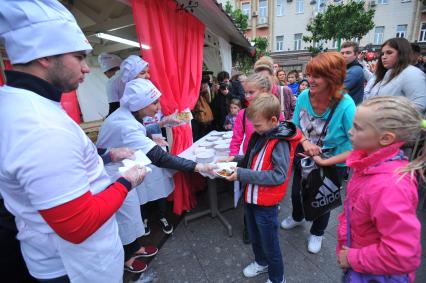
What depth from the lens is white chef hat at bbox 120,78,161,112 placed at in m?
2.01

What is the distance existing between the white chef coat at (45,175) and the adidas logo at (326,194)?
168 cm

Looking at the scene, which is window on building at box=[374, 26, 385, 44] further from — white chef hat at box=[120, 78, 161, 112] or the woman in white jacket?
white chef hat at box=[120, 78, 161, 112]

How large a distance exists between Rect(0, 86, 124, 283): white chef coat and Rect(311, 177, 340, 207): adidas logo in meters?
1.68

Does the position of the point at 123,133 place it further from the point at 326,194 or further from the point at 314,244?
the point at 314,244

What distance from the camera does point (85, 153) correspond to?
3.22ft

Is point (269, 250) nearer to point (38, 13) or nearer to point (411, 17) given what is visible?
point (38, 13)

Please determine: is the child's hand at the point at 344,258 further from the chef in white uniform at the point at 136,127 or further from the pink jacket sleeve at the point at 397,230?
the chef in white uniform at the point at 136,127

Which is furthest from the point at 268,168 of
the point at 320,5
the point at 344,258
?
the point at 320,5

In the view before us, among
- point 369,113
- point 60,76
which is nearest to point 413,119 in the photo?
point 369,113

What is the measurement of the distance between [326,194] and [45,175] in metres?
2.00

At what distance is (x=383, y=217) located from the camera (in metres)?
0.91

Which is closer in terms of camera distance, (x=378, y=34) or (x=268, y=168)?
(x=268, y=168)

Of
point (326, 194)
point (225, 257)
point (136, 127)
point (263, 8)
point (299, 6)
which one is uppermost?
point (263, 8)

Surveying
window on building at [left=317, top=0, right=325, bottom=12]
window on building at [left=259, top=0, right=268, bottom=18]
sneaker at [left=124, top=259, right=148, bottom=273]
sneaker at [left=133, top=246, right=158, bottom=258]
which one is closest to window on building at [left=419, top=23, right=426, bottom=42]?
window on building at [left=317, top=0, right=325, bottom=12]
